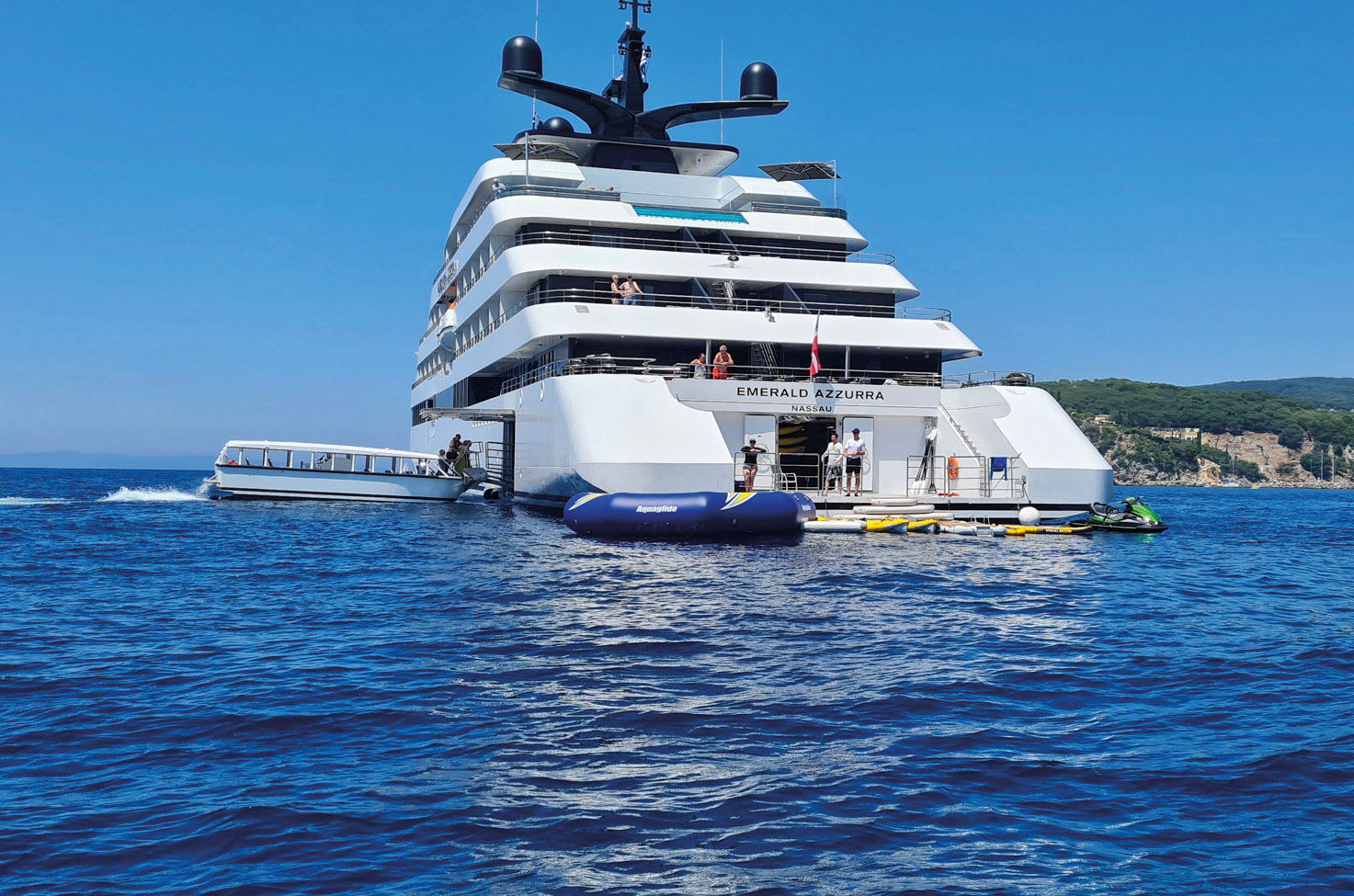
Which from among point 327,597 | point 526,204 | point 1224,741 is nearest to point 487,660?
point 327,597

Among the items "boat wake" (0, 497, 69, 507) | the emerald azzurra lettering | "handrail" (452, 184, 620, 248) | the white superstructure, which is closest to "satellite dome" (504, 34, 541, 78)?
the white superstructure

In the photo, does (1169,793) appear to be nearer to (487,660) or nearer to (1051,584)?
(487,660)

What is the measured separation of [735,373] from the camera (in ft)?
81.4

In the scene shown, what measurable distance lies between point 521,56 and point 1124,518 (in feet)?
76.8

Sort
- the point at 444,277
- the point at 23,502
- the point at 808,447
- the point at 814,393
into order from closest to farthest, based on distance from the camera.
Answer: the point at 814,393 → the point at 808,447 → the point at 23,502 → the point at 444,277

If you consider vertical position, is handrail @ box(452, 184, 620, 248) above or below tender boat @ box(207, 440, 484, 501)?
above

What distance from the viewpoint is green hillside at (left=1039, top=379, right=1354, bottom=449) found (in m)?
136

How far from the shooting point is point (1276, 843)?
5.10 meters

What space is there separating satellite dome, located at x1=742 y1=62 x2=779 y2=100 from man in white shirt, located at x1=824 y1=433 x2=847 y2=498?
16.6m

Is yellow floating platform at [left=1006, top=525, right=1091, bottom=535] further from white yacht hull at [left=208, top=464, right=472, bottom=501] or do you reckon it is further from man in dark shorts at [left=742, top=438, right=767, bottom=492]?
white yacht hull at [left=208, top=464, right=472, bottom=501]

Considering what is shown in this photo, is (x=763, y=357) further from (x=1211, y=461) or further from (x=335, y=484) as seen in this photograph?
(x=1211, y=461)

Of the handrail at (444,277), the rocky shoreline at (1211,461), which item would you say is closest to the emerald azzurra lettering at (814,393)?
the handrail at (444,277)

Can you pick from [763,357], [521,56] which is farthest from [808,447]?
[521,56]

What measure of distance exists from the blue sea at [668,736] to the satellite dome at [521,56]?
80.4 feet
